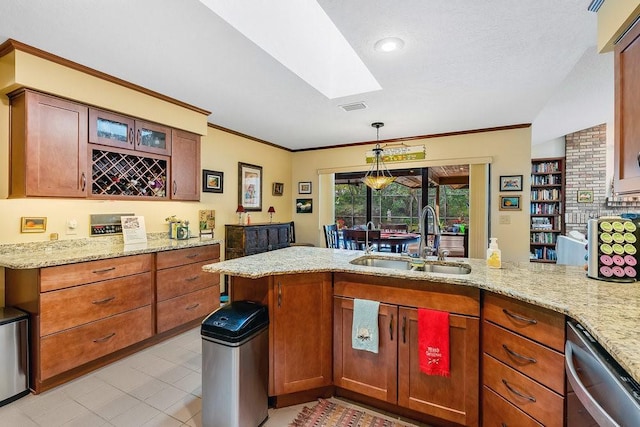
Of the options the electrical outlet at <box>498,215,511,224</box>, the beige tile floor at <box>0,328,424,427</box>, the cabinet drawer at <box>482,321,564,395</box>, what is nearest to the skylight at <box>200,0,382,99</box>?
the cabinet drawer at <box>482,321,564,395</box>

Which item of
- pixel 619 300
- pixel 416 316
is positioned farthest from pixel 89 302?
pixel 619 300

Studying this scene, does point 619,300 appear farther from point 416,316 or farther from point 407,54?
point 407,54

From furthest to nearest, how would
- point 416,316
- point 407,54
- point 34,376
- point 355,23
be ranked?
point 407,54
point 34,376
point 355,23
point 416,316

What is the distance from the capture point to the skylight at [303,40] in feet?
6.89

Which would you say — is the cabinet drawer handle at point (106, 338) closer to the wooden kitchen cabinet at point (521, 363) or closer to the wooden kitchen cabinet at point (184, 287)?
the wooden kitchen cabinet at point (184, 287)

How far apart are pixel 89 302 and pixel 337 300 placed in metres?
2.01

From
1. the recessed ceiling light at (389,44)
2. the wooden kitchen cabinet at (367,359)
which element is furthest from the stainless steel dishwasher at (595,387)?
the recessed ceiling light at (389,44)

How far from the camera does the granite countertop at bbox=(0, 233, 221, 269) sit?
7.09 ft

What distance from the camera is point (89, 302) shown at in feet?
7.86

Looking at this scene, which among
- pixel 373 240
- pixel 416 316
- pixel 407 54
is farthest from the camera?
pixel 373 240

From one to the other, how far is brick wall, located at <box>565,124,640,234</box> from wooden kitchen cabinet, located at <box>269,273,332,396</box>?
22.0ft

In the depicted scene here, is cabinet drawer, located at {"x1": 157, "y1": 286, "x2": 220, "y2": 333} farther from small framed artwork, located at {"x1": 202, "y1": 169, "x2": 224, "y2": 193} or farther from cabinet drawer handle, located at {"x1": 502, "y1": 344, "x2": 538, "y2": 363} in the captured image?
cabinet drawer handle, located at {"x1": 502, "y1": 344, "x2": 538, "y2": 363}

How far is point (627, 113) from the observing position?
1391 millimetres

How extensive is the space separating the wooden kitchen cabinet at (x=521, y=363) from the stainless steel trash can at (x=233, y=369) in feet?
4.36
